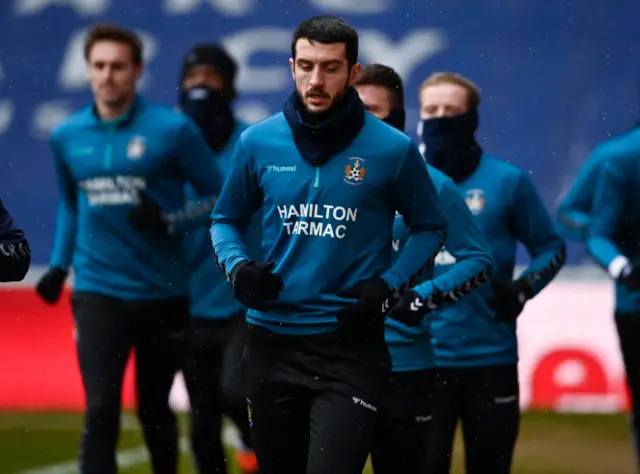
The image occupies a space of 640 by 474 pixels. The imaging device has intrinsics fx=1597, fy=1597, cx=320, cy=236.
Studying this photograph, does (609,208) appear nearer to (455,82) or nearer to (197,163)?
(455,82)

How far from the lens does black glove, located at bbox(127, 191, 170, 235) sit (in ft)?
23.9

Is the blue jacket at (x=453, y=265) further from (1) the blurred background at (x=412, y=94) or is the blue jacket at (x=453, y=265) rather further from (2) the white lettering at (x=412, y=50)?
(2) the white lettering at (x=412, y=50)

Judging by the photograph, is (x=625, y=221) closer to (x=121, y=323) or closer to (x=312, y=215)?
(x=121, y=323)

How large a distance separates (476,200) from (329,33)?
195 centimetres

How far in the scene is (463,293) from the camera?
5746 millimetres

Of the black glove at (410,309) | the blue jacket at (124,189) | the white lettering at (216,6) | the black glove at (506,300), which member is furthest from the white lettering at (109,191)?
the white lettering at (216,6)

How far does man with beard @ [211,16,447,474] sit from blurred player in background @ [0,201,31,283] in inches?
25.0

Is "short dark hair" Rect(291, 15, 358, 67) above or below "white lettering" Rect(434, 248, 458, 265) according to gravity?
above

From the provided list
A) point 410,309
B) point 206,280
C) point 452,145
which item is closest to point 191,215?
point 206,280

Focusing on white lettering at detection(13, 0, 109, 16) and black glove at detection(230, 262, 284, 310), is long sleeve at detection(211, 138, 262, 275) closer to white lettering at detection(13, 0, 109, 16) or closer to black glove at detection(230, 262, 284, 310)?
black glove at detection(230, 262, 284, 310)

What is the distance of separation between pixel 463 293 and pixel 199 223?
2.09 m

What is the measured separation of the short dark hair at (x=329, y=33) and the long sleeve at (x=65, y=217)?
2613mm

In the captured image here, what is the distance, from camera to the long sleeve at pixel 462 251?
5.71 meters

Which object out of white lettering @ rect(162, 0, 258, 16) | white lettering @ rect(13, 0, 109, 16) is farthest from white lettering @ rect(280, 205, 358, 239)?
white lettering @ rect(13, 0, 109, 16)
